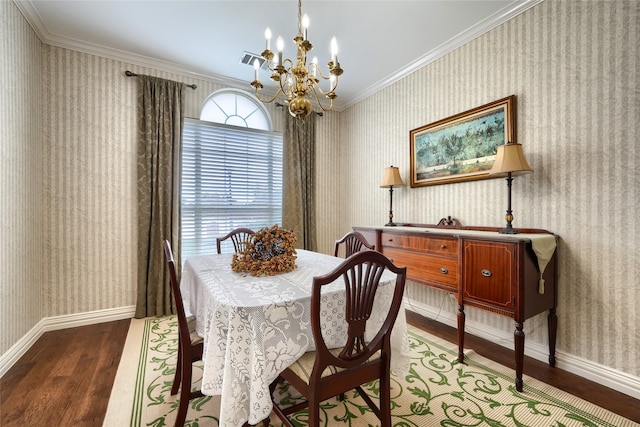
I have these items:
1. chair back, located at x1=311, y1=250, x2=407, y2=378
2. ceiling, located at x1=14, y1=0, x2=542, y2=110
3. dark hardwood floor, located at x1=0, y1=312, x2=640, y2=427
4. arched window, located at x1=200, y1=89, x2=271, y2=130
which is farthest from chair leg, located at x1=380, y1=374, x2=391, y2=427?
arched window, located at x1=200, y1=89, x2=271, y2=130

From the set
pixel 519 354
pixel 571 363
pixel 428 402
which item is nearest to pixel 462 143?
pixel 519 354

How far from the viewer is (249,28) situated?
8.81 ft

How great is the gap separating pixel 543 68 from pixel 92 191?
14.2ft

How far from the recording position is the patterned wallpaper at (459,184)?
1.91m

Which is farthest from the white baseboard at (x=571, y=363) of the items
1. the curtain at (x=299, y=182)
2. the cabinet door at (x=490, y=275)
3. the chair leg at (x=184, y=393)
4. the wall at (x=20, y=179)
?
the wall at (x=20, y=179)

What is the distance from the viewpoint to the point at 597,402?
176 cm

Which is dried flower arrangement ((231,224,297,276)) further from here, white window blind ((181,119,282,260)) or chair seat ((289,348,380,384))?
white window blind ((181,119,282,260))

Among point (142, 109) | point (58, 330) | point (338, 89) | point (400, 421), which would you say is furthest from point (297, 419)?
point (338, 89)

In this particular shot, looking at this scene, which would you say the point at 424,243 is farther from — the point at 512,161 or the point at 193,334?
the point at 193,334

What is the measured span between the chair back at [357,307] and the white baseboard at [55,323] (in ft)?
8.06

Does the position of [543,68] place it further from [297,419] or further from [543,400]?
[297,419]

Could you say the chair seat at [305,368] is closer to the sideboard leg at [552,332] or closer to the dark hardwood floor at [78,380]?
the dark hardwood floor at [78,380]

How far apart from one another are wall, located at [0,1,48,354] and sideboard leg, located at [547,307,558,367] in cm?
401

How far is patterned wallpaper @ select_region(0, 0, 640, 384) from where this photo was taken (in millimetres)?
1914
